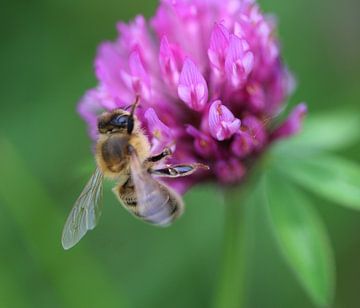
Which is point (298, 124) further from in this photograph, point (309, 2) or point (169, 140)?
point (309, 2)

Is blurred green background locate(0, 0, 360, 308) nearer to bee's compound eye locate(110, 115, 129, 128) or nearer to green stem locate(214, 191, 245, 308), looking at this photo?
green stem locate(214, 191, 245, 308)

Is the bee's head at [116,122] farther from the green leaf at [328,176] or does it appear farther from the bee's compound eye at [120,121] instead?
the green leaf at [328,176]

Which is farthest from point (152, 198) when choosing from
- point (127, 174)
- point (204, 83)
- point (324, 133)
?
point (324, 133)

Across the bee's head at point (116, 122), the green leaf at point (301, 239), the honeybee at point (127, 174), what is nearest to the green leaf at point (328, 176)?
the green leaf at point (301, 239)

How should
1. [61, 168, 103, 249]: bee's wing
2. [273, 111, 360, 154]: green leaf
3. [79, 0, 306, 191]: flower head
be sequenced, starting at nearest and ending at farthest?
[61, 168, 103, 249]: bee's wing, [79, 0, 306, 191]: flower head, [273, 111, 360, 154]: green leaf

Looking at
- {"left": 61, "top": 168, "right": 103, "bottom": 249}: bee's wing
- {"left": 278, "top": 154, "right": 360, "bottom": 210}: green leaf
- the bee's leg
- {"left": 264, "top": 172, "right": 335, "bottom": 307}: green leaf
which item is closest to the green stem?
{"left": 264, "top": 172, "right": 335, "bottom": 307}: green leaf

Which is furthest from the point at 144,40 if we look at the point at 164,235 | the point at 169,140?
the point at 164,235
